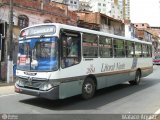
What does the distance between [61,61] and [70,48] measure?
0.76m

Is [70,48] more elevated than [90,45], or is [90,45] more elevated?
[90,45]

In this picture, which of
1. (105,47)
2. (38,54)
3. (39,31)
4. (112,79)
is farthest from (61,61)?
(112,79)

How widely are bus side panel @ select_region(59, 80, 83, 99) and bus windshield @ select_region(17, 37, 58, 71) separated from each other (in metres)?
0.74

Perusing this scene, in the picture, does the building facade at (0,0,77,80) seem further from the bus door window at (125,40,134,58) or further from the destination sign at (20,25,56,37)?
the destination sign at (20,25,56,37)

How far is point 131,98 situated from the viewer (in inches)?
479

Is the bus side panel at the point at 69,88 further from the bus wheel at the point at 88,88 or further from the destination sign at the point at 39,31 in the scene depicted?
the destination sign at the point at 39,31

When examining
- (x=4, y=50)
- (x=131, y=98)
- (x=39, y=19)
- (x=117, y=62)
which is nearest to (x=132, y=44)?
(x=117, y=62)

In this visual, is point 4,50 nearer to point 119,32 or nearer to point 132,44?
point 132,44

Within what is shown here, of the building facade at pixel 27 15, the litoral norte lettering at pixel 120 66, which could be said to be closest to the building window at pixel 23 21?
the building facade at pixel 27 15

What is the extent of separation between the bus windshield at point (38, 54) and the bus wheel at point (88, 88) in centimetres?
208

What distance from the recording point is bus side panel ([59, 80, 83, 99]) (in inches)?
382

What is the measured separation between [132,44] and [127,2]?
474ft

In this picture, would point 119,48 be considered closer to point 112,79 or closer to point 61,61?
point 112,79

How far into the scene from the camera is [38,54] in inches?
393
